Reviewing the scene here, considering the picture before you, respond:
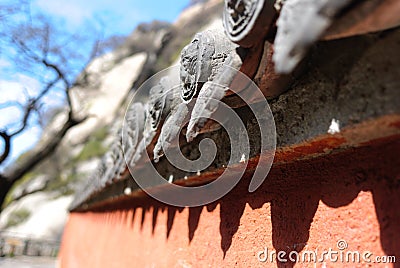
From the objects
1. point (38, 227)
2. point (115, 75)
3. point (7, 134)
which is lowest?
point (38, 227)

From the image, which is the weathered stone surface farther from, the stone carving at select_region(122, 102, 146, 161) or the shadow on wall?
the stone carving at select_region(122, 102, 146, 161)

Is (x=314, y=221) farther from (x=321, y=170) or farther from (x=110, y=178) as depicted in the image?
(x=110, y=178)

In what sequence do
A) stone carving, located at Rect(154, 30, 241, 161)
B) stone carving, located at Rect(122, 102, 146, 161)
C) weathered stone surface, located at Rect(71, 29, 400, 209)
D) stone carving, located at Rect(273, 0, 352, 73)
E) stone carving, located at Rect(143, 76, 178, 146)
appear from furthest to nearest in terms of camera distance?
stone carving, located at Rect(122, 102, 146, 161), stone carving, located at Rect(143, 76, 178, 146), stone carving, located at Rect(154, 30, 241, 161), weathered stone surface, located at Rect(71, 29, 400, 209), stone carving, located at Rect(273, 0, 352, 73)

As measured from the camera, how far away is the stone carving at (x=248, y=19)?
59 cm

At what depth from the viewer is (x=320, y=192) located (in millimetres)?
784

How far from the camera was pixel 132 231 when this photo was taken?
2.31 m

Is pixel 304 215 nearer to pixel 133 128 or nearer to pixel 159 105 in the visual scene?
pixel 159 105

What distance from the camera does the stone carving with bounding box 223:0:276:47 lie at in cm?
59

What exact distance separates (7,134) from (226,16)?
750cm

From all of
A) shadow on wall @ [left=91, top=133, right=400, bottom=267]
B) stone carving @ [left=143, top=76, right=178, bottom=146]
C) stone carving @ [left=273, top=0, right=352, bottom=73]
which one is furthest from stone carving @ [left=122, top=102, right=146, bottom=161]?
stone carving @ [left=273, top=0, right=352, bottom=73]

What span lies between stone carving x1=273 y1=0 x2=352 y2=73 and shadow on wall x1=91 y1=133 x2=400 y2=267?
27cm

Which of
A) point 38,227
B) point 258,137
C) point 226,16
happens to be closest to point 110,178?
point 258,137

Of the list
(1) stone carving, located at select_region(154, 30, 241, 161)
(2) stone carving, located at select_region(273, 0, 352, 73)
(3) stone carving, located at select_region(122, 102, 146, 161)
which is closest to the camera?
(2) stone carving, located at select_region(273, 0, 352, 73)

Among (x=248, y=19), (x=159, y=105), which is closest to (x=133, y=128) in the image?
(x=159, y=105)
